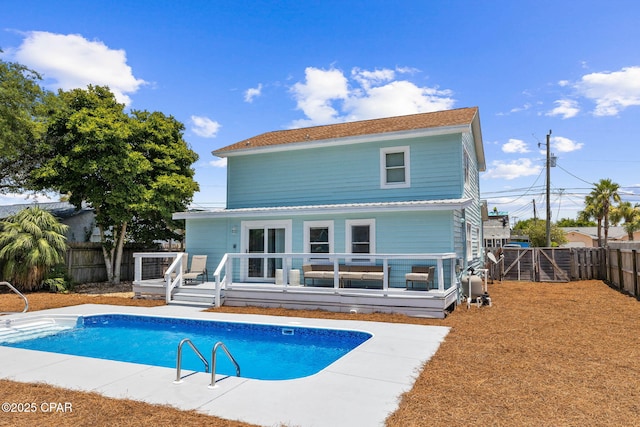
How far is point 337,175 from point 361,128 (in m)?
2.38

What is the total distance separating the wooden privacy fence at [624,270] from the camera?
45.4 feet

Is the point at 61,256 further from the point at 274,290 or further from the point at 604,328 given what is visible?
the point at 604,328

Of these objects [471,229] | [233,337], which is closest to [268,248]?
[233,337]

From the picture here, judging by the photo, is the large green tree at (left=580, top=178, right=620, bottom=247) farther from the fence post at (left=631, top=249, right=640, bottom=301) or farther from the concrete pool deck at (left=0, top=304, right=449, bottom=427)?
the concrete pool deck at (left=0, top=304, right=449, bottom=427)

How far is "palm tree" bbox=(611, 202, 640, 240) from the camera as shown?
129 feet

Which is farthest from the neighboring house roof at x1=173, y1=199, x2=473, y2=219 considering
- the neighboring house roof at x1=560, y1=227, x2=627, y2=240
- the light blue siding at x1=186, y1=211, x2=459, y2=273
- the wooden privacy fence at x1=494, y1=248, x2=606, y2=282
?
the neighboring house roof at x1=560, y1=227, x2=627, y2=240

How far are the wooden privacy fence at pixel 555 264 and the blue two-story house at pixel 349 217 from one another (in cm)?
465

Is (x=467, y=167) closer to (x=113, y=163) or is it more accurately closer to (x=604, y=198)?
(x=113, y=163)

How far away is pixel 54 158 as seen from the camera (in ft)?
55.5

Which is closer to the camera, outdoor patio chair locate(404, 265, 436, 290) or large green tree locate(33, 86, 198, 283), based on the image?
outdoor patio chair locate(404, 265, 436, 290)

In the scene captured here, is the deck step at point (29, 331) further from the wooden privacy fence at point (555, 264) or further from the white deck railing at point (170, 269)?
the wooden privacy fence at point (555, 264)

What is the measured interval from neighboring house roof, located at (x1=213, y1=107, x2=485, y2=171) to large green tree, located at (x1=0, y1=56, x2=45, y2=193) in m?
7.99

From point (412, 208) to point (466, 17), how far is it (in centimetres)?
803

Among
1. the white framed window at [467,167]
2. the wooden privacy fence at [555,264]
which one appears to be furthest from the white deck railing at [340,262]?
the wooden privacy fence at [555,264]
